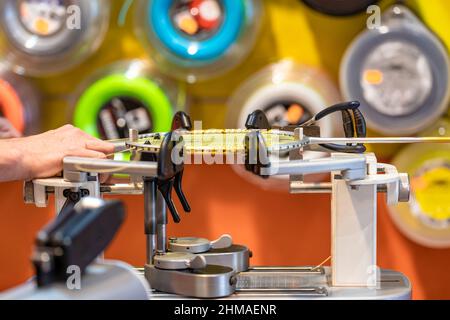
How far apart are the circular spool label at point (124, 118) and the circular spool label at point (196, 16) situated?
0.22 m

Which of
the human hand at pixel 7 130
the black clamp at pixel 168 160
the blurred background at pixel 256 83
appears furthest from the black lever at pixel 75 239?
the human hand at pixel 7 130

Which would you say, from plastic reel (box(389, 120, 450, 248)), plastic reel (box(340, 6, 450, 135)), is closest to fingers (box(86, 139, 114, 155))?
plastic reel (box(340, 6, 450, 135))

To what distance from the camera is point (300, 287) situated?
4.59ft

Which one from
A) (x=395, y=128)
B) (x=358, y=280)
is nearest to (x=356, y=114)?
(x=358, y=280)

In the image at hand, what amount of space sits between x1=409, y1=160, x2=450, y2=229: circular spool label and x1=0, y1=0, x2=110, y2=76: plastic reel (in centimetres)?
95

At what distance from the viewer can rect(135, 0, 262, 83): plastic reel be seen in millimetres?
2014

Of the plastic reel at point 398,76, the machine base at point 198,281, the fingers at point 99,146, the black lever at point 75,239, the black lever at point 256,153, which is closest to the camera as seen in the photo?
the black lever at point 75,239

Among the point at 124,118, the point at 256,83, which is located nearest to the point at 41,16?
the point at 124,118

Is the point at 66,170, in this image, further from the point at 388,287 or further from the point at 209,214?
the point at 209,214

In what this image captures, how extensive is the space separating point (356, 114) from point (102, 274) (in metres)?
0.82

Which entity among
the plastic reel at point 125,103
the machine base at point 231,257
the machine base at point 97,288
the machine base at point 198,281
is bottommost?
the machine base at point 198,281

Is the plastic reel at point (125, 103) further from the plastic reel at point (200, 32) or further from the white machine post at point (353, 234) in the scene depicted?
the white machine post at point (353, 234)

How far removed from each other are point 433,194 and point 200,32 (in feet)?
2.43

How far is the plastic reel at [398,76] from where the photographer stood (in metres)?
1.98
